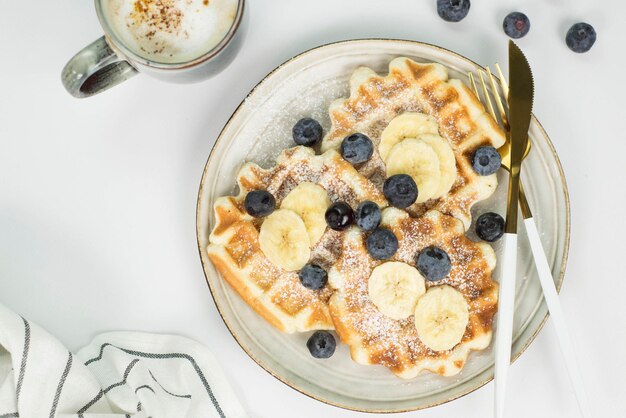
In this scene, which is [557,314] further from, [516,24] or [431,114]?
[516,24]

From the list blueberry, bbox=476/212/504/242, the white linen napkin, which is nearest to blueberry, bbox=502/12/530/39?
blueberry, bbox=476/212/504/242

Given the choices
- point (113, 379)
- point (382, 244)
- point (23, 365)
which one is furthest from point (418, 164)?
point (23, 365)

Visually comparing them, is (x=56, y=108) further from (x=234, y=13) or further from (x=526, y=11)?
(x=526, y=11)

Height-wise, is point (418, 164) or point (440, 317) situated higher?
point (418, 164)

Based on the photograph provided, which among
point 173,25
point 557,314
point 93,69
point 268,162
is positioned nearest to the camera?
point 93,69

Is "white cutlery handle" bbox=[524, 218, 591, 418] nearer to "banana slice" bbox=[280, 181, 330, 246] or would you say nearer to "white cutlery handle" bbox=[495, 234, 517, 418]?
"white cutlery handle" bbox=[495, 234, 517, 418]

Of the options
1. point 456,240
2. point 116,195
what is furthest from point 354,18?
point 116,195
